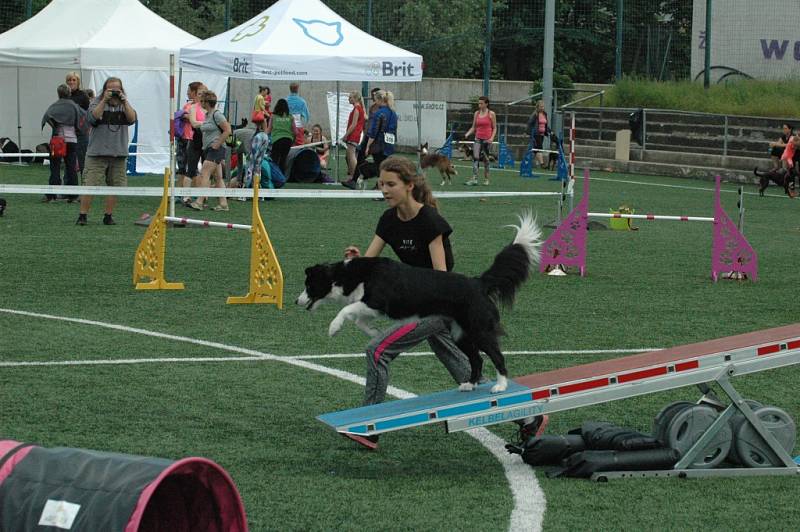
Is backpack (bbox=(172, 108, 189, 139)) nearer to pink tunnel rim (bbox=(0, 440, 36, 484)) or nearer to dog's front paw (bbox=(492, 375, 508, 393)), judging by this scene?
dog's front paw (bbox=(492, 375, 508, 393))

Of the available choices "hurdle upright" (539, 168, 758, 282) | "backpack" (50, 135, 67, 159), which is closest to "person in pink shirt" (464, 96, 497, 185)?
"backpack" (50, 135, 67, 159)

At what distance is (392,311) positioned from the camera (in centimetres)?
682

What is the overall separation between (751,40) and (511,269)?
33.4 m

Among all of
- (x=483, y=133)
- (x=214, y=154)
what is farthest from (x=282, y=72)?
(x=483, y=133)

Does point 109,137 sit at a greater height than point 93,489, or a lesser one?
greater

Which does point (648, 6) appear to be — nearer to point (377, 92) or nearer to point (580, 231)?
point (377, 92)

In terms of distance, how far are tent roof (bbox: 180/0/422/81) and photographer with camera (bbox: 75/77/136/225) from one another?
197 inches

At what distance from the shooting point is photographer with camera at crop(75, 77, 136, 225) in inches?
650

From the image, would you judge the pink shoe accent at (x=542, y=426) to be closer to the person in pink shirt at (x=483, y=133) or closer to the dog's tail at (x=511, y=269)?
the dog's tail at (x=511, y=269)

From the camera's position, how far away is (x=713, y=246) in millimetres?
14336

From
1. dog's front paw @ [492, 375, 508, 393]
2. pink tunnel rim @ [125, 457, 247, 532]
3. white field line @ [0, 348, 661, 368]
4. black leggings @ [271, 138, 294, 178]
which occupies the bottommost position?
Result: white field line @ [0, 348, 661, 368]

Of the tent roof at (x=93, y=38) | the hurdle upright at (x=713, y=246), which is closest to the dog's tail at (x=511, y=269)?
the hurdle upright at (x=713, y=246)

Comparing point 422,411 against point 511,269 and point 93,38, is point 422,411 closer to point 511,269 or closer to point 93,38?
point 511,269

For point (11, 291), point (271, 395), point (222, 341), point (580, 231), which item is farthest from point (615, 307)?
point (11, 291)
